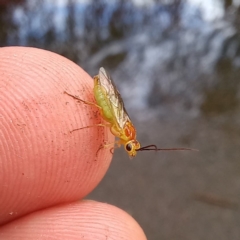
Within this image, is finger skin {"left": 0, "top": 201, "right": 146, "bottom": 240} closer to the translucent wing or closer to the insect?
the insect

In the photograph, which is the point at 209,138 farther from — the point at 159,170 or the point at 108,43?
the point at 108,43

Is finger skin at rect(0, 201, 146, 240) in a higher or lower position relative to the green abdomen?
lower

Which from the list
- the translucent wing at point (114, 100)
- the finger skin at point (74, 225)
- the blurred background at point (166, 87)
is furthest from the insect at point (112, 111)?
the blurred background at point (166, 87)

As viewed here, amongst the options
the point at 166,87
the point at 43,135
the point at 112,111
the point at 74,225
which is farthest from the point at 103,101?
the point at 166,87

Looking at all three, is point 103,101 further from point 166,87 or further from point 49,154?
point 166,87

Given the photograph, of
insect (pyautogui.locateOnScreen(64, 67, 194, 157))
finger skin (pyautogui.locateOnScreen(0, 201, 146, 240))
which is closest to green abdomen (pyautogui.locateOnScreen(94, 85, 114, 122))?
insect (pyautogui.locateOnScreen(64, 67, 194, 157))

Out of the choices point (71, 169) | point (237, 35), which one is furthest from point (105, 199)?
point (237, 35)

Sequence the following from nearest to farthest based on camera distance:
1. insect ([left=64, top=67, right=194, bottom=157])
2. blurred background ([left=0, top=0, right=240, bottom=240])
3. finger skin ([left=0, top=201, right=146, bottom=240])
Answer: finger skin ([left=0, top=201, right=146, bottom=240]) → insect ([left=64, top=67, right=194, bottom=157]) → blurred background ([left=0, top=0, right=240, bottom=240])
